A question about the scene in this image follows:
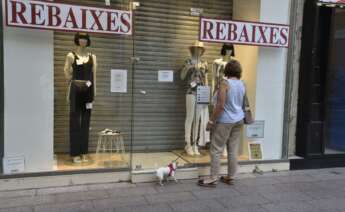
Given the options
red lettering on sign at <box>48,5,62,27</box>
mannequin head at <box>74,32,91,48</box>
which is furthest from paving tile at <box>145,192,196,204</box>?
red lettering on sign at <box>48,5,62,27</box>

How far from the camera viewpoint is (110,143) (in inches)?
207

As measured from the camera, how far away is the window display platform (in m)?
4.87

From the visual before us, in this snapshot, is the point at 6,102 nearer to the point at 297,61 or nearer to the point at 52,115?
the point at 52,115

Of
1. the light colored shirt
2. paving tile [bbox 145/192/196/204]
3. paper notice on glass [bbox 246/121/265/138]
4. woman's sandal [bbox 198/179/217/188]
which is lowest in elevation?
paving tile [bbox 145/192/196/204]

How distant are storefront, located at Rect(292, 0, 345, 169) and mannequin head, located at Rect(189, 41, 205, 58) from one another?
1.56m

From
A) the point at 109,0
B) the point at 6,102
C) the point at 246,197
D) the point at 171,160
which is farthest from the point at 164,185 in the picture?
the point at 109,0

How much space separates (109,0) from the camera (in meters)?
4.85

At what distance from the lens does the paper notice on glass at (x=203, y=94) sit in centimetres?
562

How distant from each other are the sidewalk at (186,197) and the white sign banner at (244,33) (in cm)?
194

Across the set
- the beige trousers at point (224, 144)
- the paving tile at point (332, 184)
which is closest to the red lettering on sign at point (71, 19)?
the beige trousers at point (224, 144)

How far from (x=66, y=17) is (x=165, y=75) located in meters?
2.00

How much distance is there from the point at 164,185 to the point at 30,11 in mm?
2623

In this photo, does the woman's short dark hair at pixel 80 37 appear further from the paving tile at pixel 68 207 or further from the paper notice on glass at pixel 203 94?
the paving tile at pixel 68 207

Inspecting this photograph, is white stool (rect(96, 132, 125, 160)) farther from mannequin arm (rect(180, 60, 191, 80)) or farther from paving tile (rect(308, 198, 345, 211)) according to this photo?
paving tile (rect(308, 198, 345, 211))
